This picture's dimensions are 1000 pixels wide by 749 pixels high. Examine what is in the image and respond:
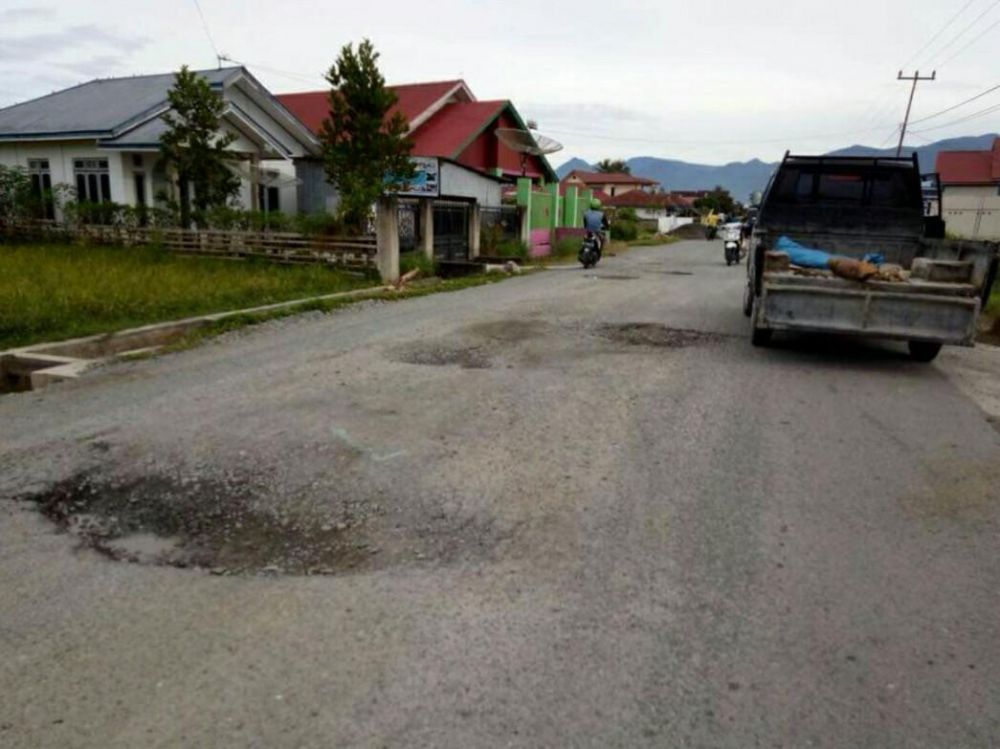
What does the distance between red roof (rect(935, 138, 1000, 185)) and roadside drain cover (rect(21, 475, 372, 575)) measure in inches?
2031

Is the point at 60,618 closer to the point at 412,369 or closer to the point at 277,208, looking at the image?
the point at 412,369

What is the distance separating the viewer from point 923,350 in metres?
8.09

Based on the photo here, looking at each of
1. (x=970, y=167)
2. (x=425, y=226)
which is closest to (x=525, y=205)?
(x=425, y=226)

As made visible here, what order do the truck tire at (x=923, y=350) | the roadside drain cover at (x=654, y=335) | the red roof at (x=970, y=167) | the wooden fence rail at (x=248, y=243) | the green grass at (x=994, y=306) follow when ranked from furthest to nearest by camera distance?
the red roof at (x=970, y=167), the wooden fence rail at (x=248, y=243), the green grass at (x=994, y=306), the roadside drain cover at (x=654, y=335), the truck tire at (x=923, y=350)

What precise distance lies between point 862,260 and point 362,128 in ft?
40.4

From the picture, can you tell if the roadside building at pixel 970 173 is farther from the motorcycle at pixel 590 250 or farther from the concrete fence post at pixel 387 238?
the concrete fence post at pixel 387 238

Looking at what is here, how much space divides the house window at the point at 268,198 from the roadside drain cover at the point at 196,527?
20.5m

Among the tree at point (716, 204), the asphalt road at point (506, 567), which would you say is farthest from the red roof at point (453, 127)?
the tree at point (716, 204)

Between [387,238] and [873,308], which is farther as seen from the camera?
[387,238]

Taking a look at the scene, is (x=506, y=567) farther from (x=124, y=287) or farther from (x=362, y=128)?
(x=362, y=128)

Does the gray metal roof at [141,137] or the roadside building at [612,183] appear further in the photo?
the roadside building at [612,183]

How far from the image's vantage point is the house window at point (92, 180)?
73.4 ft

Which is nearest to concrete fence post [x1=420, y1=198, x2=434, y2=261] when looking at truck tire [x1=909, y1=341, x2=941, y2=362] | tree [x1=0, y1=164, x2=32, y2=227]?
truck tire [x1=909, y1=341, x2=941, y2=362]

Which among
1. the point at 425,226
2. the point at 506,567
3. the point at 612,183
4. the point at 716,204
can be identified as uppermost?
the point at 612,183
